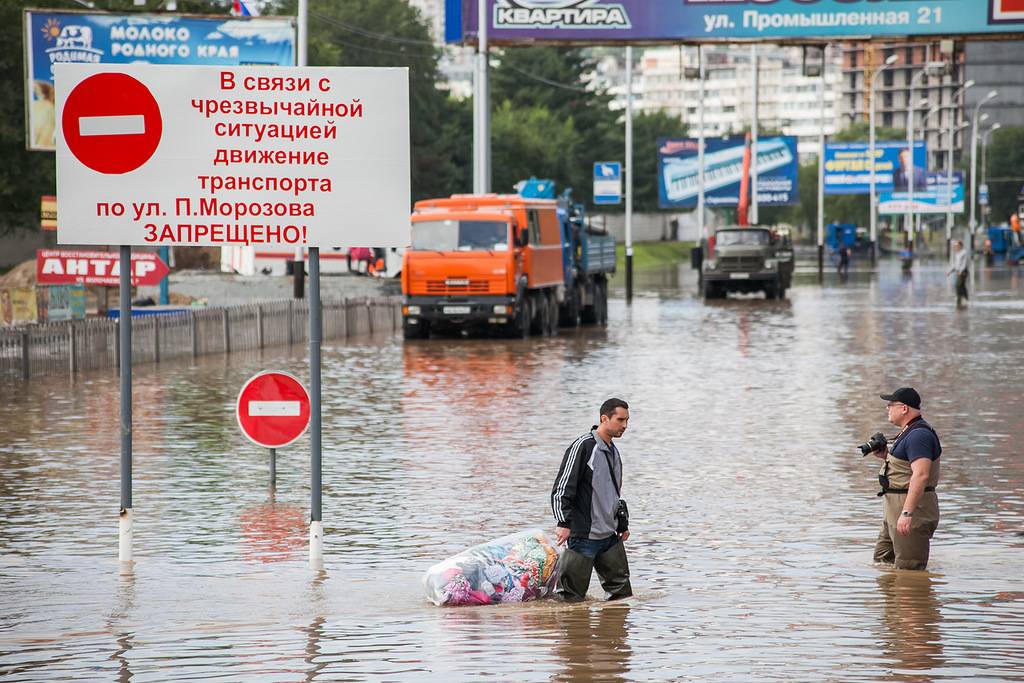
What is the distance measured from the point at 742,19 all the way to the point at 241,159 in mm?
31483

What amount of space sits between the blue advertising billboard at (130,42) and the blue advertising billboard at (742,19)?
→ 6.56 m

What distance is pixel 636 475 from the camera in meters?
15.8

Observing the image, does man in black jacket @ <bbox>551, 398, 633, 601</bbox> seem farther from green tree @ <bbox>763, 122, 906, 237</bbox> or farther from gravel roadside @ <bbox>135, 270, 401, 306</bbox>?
green tree @ <bbox>763, 122, 906, 237</bbox>

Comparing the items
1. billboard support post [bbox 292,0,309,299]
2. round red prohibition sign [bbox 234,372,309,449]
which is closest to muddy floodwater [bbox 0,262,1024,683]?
round red prohibition sign [bbox 234,372,309,449]

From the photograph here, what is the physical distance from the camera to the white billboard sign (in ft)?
36.4

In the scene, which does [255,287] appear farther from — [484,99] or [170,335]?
[170,335]

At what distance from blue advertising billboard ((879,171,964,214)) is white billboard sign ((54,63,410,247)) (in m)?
93.7

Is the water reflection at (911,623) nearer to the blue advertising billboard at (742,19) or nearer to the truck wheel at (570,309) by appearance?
the truck wheel at (570,309)

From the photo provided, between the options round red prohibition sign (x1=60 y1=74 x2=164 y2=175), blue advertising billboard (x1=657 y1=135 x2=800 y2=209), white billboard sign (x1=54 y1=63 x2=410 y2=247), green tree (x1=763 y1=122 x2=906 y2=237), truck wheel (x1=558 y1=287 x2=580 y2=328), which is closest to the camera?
round red prohibition sign (x1=60 y1=74 x2=164 y2=175)

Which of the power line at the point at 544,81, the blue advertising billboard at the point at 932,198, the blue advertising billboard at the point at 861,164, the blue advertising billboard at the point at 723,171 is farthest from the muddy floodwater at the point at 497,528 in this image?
the power line at the point at 544,81

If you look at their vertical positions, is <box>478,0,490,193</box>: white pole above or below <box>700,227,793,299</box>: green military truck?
above

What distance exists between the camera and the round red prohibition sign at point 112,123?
10969mm

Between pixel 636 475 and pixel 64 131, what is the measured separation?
662cm

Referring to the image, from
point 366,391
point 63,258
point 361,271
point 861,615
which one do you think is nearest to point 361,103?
point 861,615
